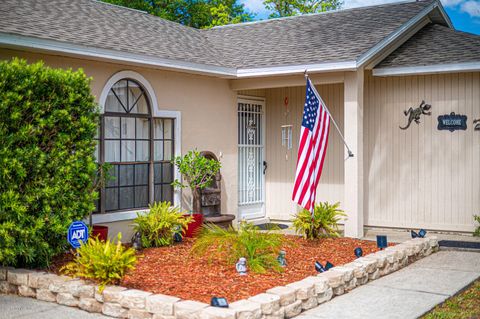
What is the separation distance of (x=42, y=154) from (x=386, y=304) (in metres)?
4.15

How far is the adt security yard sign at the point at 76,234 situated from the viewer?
6.64 metres

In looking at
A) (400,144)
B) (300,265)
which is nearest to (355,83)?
(400,144)

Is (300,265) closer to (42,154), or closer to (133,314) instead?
(133,314)

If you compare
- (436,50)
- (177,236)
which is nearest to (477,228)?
(436,50)

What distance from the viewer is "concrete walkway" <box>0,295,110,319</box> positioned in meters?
5.88

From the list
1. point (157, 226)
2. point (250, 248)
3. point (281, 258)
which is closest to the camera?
point (250, 248)

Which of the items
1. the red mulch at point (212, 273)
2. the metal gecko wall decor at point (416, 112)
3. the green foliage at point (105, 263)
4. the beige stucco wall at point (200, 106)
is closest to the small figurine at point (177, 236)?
the red mulch at point (212, 273)

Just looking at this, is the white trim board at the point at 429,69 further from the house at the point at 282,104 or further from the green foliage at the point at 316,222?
the green foliage at the point at 316,222

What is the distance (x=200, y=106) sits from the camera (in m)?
10.9

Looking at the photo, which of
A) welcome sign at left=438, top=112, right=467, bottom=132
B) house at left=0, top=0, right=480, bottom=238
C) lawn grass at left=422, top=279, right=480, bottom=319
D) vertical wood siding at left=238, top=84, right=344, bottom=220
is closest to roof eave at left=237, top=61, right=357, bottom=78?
house at left=0, top=0, right=480, bottom=238

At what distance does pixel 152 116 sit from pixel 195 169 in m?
1.16

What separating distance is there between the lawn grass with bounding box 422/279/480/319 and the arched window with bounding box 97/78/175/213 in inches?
196

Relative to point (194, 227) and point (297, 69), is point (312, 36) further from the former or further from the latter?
point (194, 227)

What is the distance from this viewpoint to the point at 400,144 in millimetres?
11188
